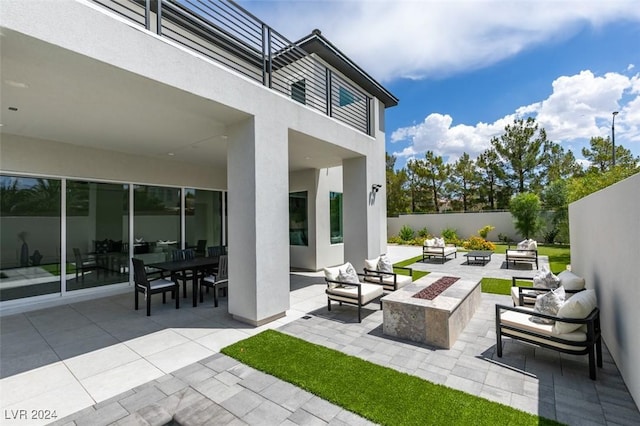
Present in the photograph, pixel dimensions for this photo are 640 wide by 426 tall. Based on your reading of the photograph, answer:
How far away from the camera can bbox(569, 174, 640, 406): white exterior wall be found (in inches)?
116

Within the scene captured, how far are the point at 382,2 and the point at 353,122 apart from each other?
358 centimetres

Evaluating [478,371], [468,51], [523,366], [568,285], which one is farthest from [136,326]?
[468,51]

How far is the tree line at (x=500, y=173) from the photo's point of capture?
21156 mm

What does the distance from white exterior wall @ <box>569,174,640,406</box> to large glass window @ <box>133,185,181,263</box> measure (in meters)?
10.1

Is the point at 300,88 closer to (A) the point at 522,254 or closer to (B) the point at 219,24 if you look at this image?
(B) the point at 219,24

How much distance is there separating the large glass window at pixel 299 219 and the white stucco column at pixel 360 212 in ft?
8.32

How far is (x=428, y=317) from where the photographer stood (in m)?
4.33

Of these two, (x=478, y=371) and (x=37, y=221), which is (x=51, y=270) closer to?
(x=37, y=221)

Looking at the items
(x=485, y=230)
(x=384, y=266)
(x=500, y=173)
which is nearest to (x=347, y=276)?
(x=384, y=266)

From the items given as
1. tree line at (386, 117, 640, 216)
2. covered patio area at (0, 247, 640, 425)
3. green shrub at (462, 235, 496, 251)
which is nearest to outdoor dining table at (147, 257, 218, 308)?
covered patio area at (0, 247, 640, 425)

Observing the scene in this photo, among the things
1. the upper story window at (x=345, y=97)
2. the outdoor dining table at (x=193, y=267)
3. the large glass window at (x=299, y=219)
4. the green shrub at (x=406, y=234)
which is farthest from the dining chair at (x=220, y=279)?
the green shrub at (x=406, y=234)

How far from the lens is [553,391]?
3.09 meters

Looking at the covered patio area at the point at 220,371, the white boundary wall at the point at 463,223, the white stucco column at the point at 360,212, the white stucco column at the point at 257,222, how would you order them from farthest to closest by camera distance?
the white boundary wall at the point at 463,223 < the white stucco column at the point at 360,212 < the white stucco column at the point at 257,222 < the covered patio area at the point at 220,371

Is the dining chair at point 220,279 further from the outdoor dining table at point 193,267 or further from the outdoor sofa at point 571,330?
the outdoor sofa at point 571,330
